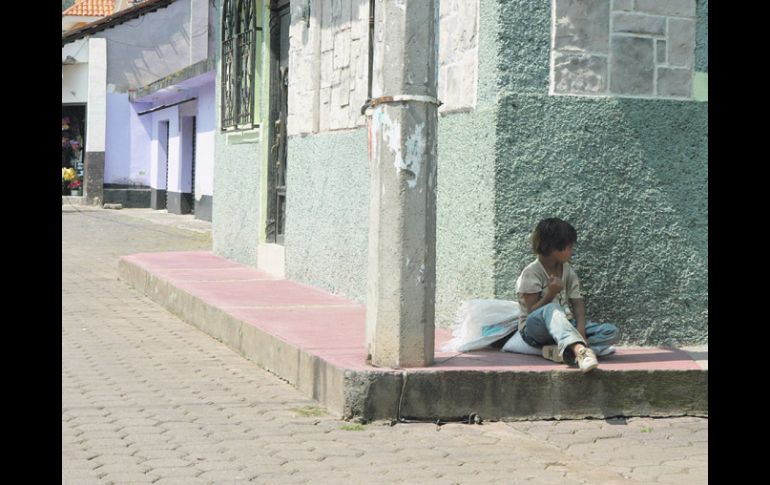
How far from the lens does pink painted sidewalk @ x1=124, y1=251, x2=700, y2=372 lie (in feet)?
19.4

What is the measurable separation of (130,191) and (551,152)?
26684mm

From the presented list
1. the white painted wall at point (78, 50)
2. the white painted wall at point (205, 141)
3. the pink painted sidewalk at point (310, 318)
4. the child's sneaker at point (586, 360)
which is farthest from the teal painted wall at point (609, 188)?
the white painted wall at point (78, 50)

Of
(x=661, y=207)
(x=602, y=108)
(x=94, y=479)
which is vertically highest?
(x=602, y=108)

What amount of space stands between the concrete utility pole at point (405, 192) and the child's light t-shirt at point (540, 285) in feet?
2.25

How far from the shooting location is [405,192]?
18.6ft

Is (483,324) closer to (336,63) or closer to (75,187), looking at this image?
(336,63)

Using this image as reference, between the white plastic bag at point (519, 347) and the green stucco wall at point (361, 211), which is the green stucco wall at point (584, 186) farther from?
the white plastic bag at point (519, 347)

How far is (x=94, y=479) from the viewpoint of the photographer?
4492mm

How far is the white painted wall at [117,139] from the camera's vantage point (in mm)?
32219

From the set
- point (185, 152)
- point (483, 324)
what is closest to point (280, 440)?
point (483, 324)

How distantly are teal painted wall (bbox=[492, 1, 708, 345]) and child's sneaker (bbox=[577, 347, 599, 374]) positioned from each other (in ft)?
3.54
